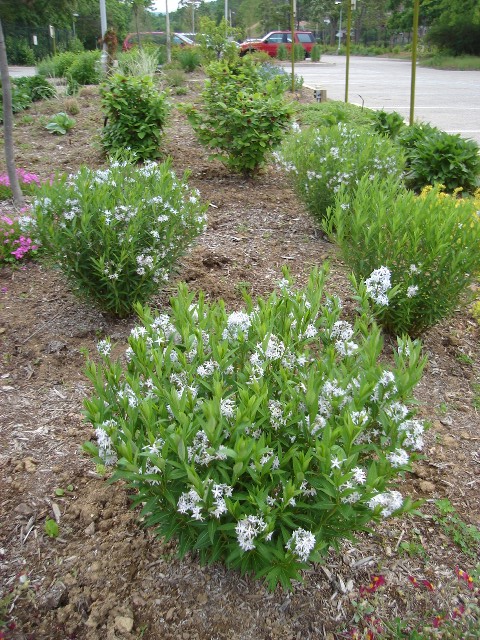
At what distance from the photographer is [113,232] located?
3.31m

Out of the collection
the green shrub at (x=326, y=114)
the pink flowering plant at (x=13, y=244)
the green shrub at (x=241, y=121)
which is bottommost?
the pink flowering plant at (x=13, y=244)

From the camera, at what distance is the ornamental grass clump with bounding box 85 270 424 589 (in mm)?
1640

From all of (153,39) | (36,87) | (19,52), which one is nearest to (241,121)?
(36,87)

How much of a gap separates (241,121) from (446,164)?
2.31 metres

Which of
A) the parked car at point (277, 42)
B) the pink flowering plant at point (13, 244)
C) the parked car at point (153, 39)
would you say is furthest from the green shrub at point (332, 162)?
the parked car at point (277, 42)

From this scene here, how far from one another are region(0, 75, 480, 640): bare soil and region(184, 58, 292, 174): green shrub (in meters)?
2.71

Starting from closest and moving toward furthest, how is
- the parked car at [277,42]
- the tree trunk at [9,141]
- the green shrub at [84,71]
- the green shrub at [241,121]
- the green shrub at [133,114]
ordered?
the tree trunk at [9,141], the green shrub at [241,121], the green shrub at [133,114], the green shrub at [84,71], the parked car at [277,42]

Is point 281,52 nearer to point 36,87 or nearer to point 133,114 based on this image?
point 36,87

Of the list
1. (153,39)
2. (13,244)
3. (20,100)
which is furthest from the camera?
(153,39)

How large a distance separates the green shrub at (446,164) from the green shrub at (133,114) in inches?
122

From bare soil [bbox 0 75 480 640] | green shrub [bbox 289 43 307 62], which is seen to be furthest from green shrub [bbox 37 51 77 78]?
green shrub [bbox 289 43 307 62]

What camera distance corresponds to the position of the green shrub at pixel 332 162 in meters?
4.82

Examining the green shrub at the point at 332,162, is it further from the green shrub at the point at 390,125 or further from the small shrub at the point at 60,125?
the small shrub at the point at 60,125

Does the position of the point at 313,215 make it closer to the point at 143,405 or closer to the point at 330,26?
the point at 143,405
